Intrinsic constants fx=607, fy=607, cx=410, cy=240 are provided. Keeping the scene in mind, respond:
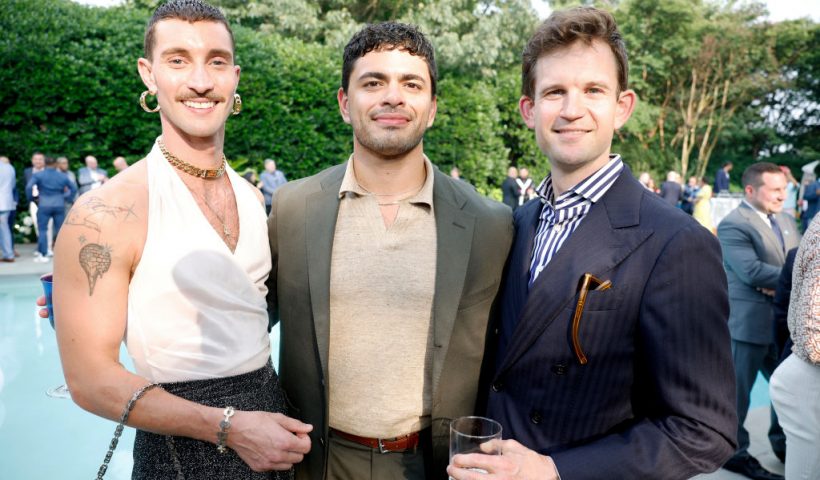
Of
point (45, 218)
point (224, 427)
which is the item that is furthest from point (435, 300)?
point (45, 218)

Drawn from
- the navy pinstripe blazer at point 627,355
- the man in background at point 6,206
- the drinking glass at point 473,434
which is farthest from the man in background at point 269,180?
the drinking glass at point 473,434

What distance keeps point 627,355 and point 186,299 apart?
148 centimetres

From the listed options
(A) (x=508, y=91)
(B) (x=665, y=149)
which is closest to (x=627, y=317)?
(A) (x=508, y=91)

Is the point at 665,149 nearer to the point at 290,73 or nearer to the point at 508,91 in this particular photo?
the point at 508,91

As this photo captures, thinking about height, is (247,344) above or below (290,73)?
A: below

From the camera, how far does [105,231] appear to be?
1.98m

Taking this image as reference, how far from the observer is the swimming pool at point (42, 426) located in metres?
5.08

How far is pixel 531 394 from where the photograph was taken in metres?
1.98

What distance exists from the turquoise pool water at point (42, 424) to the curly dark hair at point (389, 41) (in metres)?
3.70

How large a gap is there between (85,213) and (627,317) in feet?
5.79

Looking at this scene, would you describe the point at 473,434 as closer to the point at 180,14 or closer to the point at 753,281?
the point at 180,14

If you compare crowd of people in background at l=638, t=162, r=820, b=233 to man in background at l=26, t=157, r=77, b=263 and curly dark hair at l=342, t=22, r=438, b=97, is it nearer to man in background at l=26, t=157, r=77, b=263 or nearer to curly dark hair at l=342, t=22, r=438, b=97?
curly dark hair at l=342, t=22, r=438, b=97

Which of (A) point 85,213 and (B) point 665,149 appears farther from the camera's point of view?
(B) point 665,149

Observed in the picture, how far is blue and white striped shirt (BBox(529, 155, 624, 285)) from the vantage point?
80.7 inches
